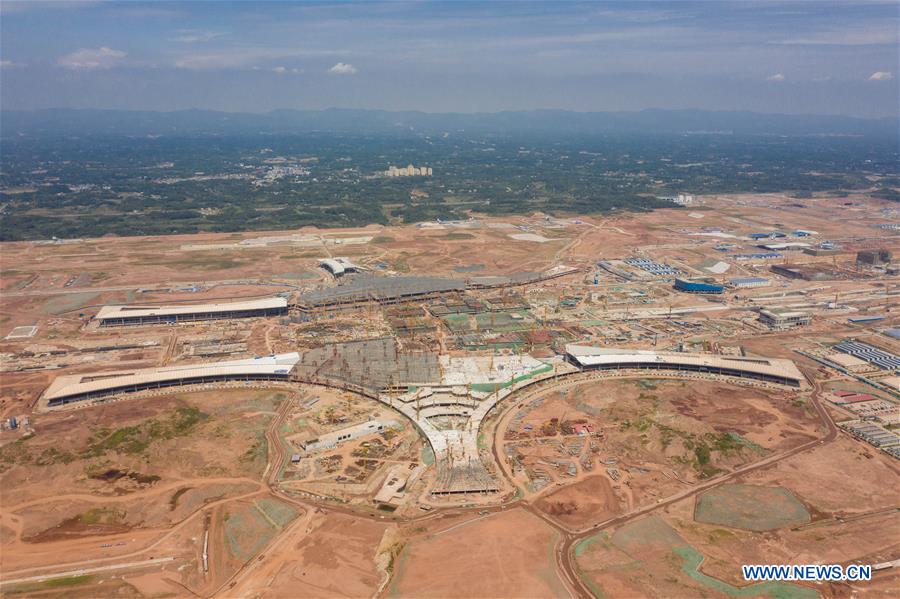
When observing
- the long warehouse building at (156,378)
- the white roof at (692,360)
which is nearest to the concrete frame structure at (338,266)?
the long warehouse building at (156,378)

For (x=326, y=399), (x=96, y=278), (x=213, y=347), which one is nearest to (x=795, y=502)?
(x=326, y=399)

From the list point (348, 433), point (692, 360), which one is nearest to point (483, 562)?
point (348, 433)

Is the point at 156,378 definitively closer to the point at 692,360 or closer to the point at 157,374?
the point at 157,374

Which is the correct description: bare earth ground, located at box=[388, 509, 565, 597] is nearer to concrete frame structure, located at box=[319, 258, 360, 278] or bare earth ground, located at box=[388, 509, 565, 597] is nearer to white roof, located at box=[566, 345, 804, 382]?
white roof, located at box=[566, 345, 804, 382]

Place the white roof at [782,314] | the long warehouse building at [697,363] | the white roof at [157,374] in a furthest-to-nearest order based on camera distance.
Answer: the white roof at [782,314] < the long warehouse building at [697,363] < the white roof at [157,374]

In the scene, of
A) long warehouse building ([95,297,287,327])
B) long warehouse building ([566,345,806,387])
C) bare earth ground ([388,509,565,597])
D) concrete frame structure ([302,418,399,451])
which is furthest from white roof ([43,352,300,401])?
long warehouse building ([566,345,806,387])

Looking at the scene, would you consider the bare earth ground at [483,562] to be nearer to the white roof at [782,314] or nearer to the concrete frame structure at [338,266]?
the white roof at [782,314]
